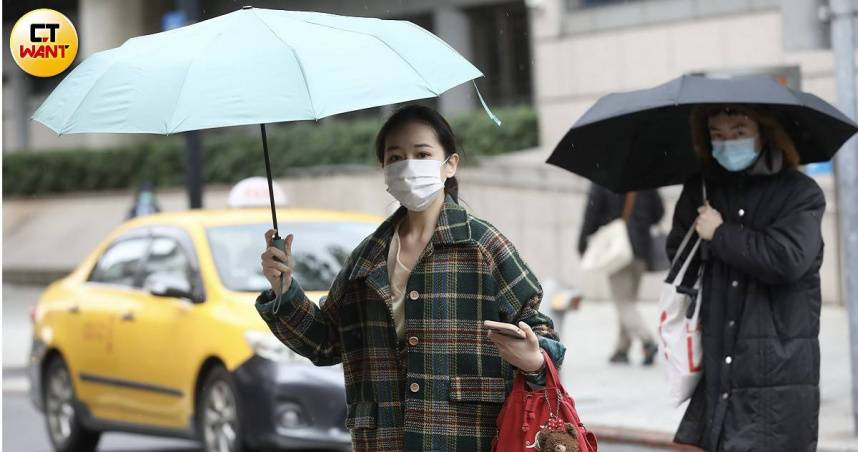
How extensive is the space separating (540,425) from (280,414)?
4.59 metres

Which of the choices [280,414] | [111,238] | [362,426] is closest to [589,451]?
[362,426]

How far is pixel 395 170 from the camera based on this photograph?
12.5ft

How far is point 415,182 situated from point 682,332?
5.32ft

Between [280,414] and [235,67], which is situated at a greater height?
[235,67]

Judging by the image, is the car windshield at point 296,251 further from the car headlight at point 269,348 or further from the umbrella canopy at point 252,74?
the umbrella canopy at point 252,74

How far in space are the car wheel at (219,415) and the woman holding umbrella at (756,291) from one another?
3610mm

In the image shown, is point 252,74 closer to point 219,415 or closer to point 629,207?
point 219,415

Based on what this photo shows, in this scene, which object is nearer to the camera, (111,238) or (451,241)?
(451,241)

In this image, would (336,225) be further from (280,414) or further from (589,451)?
(589,451)

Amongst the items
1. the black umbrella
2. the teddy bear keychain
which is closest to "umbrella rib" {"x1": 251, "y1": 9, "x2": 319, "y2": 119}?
the teddy bear keychain

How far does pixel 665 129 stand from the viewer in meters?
5.54

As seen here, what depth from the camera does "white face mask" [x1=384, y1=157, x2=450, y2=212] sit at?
12.3ft

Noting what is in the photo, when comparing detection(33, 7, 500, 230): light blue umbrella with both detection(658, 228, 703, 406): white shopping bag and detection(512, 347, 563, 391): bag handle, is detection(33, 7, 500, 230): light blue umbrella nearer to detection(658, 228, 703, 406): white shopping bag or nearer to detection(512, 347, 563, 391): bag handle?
detection(512, 347, 563, 391): bag handle

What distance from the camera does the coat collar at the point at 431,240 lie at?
3.71 m
